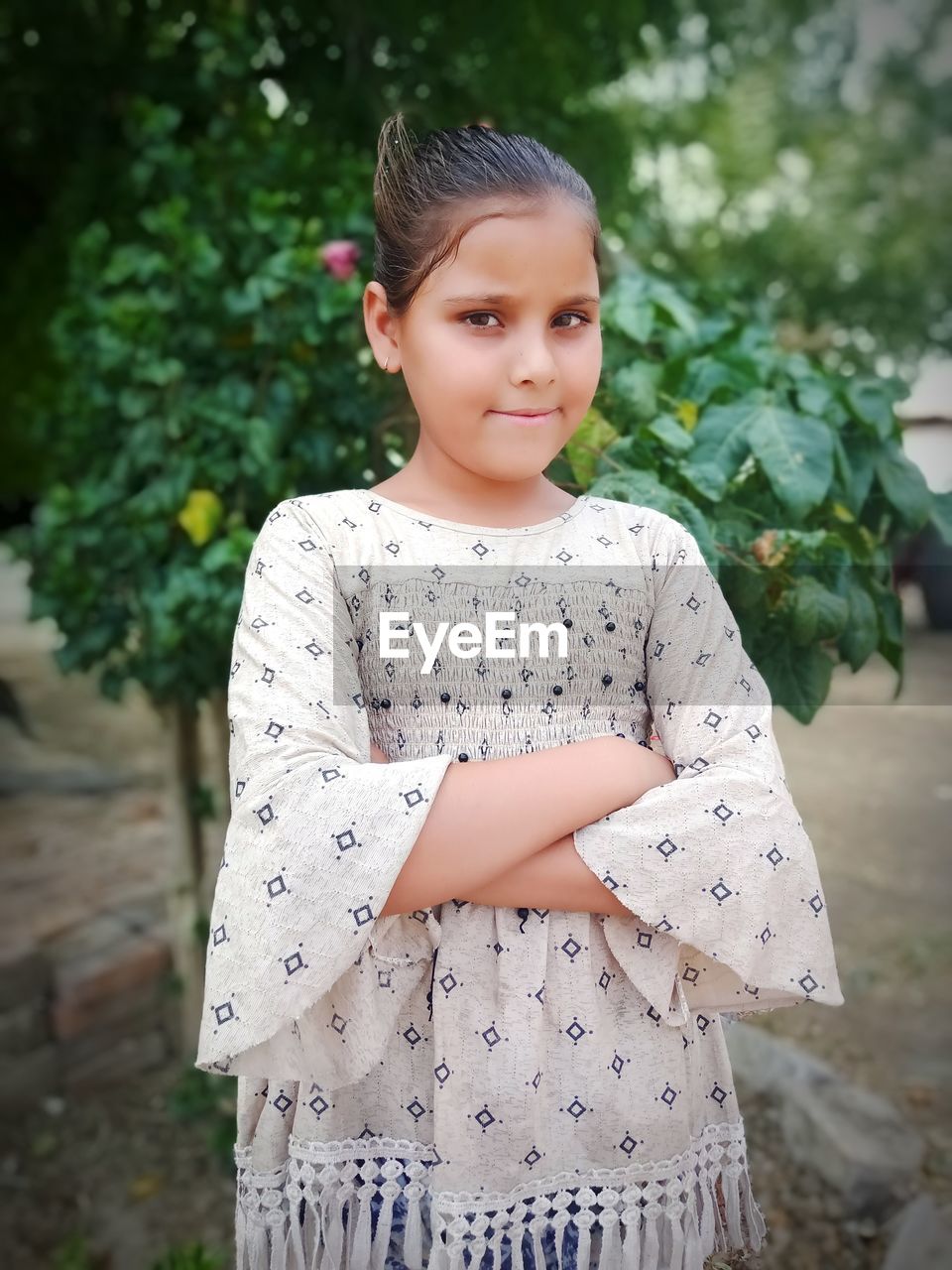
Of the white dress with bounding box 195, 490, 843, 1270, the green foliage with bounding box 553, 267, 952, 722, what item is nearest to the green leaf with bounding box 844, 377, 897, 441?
the green foliage with bounding box 553, 267, 952, 722

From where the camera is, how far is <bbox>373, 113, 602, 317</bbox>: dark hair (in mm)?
954

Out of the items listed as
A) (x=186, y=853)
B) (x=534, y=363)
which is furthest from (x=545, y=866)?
(x=186, y=853)

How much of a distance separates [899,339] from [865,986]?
8.36 m

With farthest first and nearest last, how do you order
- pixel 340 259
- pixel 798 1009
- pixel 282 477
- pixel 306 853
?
pixel 798 1009 < pixel 282 477 < pixel 340 259 < pixel 306 853

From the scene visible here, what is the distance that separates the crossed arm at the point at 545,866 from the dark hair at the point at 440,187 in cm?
47

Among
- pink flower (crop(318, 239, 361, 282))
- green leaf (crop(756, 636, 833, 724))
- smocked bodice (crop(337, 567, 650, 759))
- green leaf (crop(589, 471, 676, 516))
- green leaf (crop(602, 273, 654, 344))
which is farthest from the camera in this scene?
pink flower (crop(318, 239, 361, 282))

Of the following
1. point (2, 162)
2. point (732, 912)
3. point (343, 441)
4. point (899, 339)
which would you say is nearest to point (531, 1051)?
point (732, 912)

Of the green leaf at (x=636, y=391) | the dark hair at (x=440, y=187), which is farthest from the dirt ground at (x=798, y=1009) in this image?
the dark hair at (x=440, y=187)

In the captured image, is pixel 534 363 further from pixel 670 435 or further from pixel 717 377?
pixel 717 377

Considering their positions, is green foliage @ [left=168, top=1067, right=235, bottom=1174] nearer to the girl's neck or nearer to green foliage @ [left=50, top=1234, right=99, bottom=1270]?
green foliage @ [left=50, top=1234, right=99, bottom=1270]

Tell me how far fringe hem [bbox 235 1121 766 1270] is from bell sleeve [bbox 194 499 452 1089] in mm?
114

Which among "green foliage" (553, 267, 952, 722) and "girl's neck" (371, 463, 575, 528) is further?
"green foliage" (553, 267, 952, 722)

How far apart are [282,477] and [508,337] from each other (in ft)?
3.37

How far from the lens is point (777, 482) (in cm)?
131
